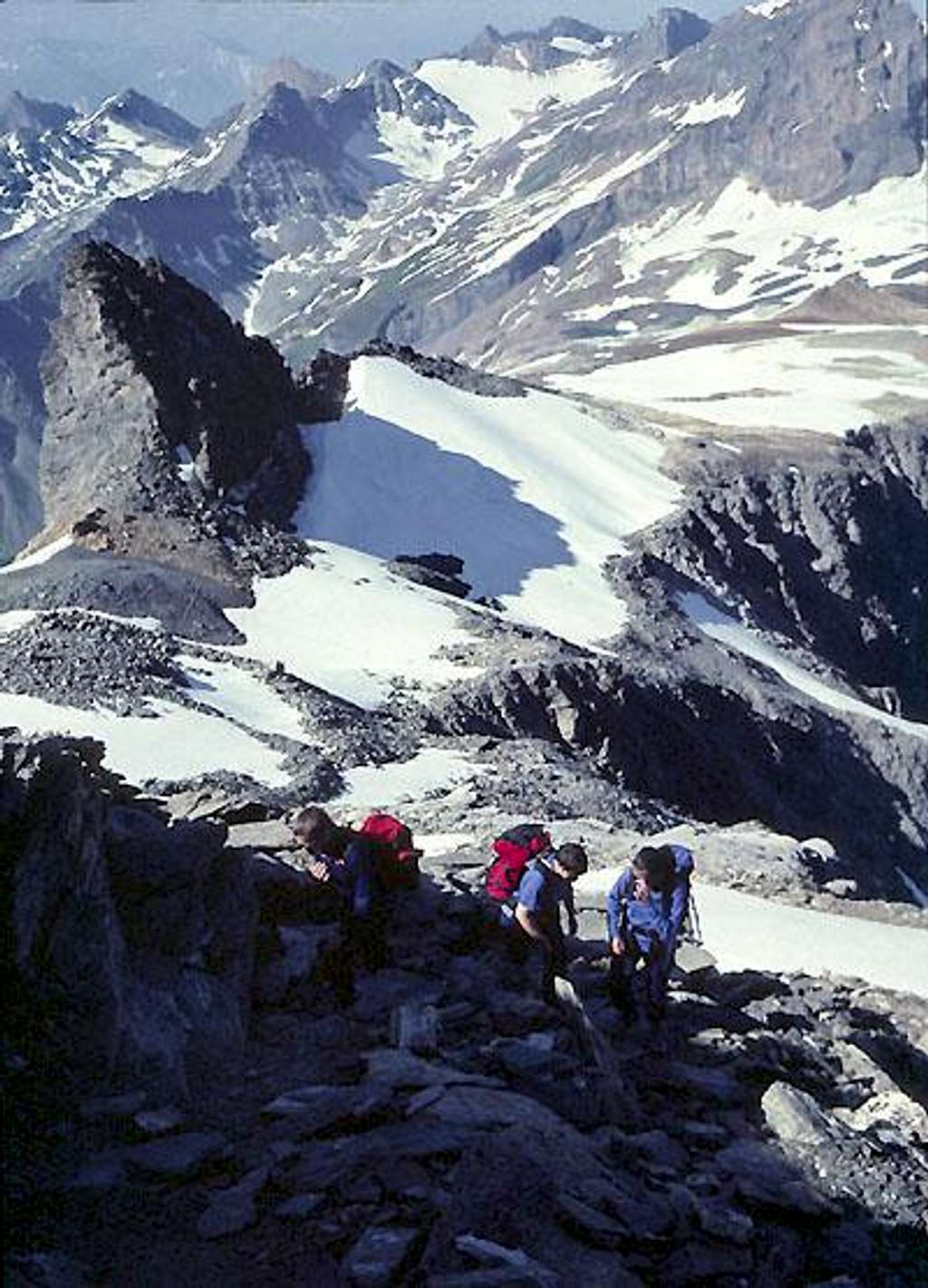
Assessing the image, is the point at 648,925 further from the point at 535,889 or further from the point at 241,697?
the point at 241,697

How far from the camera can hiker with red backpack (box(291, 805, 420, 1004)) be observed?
41.5ft

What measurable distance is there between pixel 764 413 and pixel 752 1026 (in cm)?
7499

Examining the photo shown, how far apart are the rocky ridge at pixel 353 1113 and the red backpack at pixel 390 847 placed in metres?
0.74

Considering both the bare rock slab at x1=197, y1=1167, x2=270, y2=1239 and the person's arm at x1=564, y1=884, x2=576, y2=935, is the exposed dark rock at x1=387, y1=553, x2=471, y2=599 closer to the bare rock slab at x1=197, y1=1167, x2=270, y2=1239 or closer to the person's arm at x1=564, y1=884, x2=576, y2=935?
the person's arm at x1=564, y1=884, x2=576, y2=935

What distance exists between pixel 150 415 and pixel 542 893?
4428cm

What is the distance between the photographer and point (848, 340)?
375 ft

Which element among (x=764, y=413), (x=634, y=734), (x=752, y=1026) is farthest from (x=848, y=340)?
(x=752, y=1026)

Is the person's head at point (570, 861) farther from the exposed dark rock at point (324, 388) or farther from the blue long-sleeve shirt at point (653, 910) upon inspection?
the exposed dark rock at point (324, 388)

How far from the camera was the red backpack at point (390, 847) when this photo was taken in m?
13.3

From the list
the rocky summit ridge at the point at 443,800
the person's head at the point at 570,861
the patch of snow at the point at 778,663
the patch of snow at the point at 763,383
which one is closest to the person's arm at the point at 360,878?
the rocky summit ridge at the point at 443,800

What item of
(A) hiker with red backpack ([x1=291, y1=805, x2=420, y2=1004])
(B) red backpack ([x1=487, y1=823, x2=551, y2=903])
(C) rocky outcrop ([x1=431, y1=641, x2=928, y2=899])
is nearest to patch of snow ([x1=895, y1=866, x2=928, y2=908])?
(C) rocky outcrop ([x1=431, y1=641, x2=928, y2=899])

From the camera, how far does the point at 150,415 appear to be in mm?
54594

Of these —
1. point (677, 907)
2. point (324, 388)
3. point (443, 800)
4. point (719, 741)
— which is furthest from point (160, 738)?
point (324, 388)

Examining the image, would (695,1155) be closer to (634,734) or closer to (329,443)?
(634,734)
